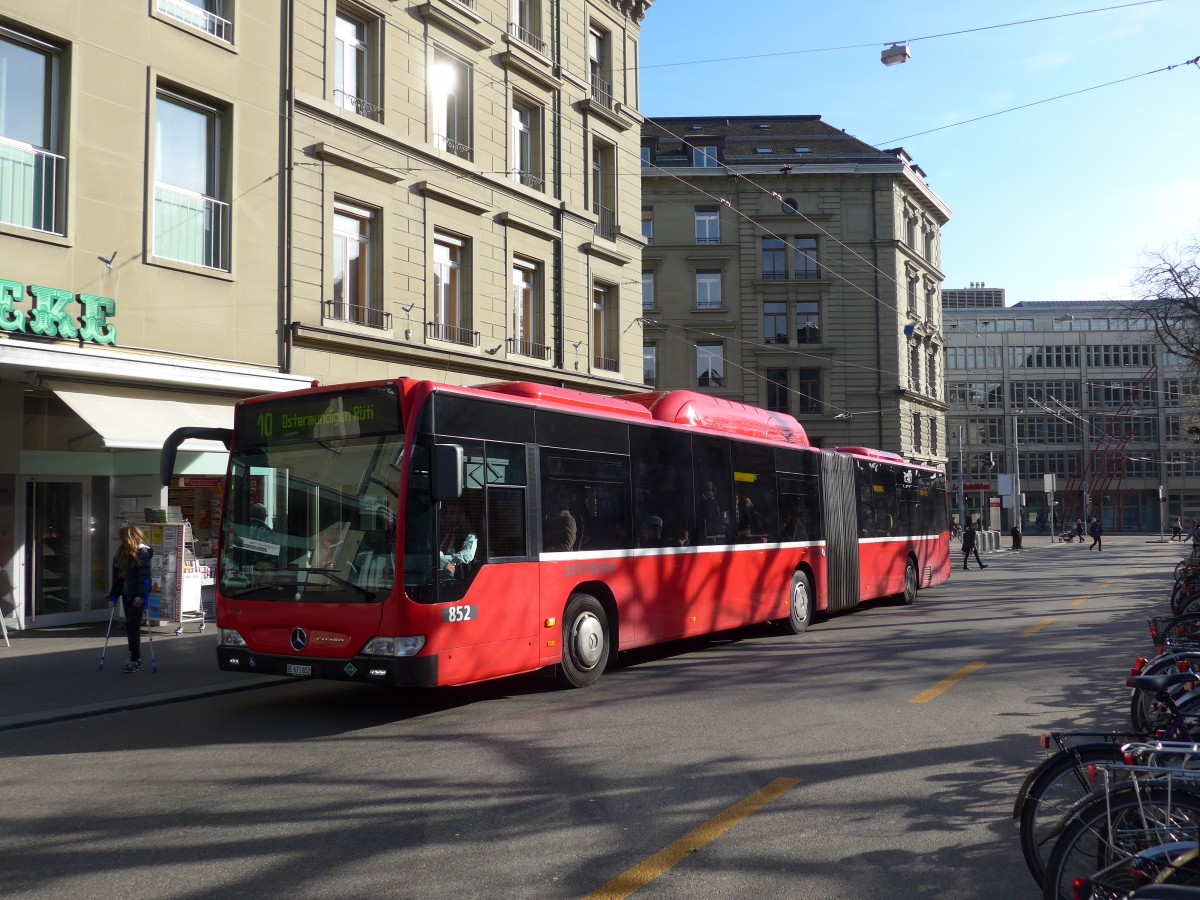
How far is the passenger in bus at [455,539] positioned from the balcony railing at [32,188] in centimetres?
924

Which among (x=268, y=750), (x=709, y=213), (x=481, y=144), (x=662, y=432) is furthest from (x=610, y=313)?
(x=709, y=213)

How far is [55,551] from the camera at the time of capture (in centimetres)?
1617

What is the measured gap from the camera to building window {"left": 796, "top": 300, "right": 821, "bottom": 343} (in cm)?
5362

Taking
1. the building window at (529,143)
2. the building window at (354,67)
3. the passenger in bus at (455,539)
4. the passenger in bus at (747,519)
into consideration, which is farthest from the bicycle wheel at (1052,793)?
the building window at (529,143)

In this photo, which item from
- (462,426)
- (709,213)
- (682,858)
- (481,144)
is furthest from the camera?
(709,213)

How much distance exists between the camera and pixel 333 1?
760 inches

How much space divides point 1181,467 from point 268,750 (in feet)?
303

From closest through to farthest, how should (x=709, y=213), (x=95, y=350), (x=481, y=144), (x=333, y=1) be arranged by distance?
(x=95, y=350)
(x=333, y=1)
(x=481, y=144)
(x=709, y=213)

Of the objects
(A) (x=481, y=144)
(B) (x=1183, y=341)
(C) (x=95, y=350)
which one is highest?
(A) (x=481, y=144)

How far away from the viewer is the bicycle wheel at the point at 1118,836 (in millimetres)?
3775

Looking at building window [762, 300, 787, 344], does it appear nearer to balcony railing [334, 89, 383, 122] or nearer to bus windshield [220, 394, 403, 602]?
balcony railing [334, 89, 383, 122]

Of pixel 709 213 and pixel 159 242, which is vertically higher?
pixel 709 213

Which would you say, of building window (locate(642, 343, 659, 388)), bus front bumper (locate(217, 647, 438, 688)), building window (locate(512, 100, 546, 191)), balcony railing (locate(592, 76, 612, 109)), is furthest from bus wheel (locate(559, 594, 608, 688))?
building window (locate(642, 343, 659, 388))

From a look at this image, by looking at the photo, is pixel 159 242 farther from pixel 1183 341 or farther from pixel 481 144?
pixel 1183 341
